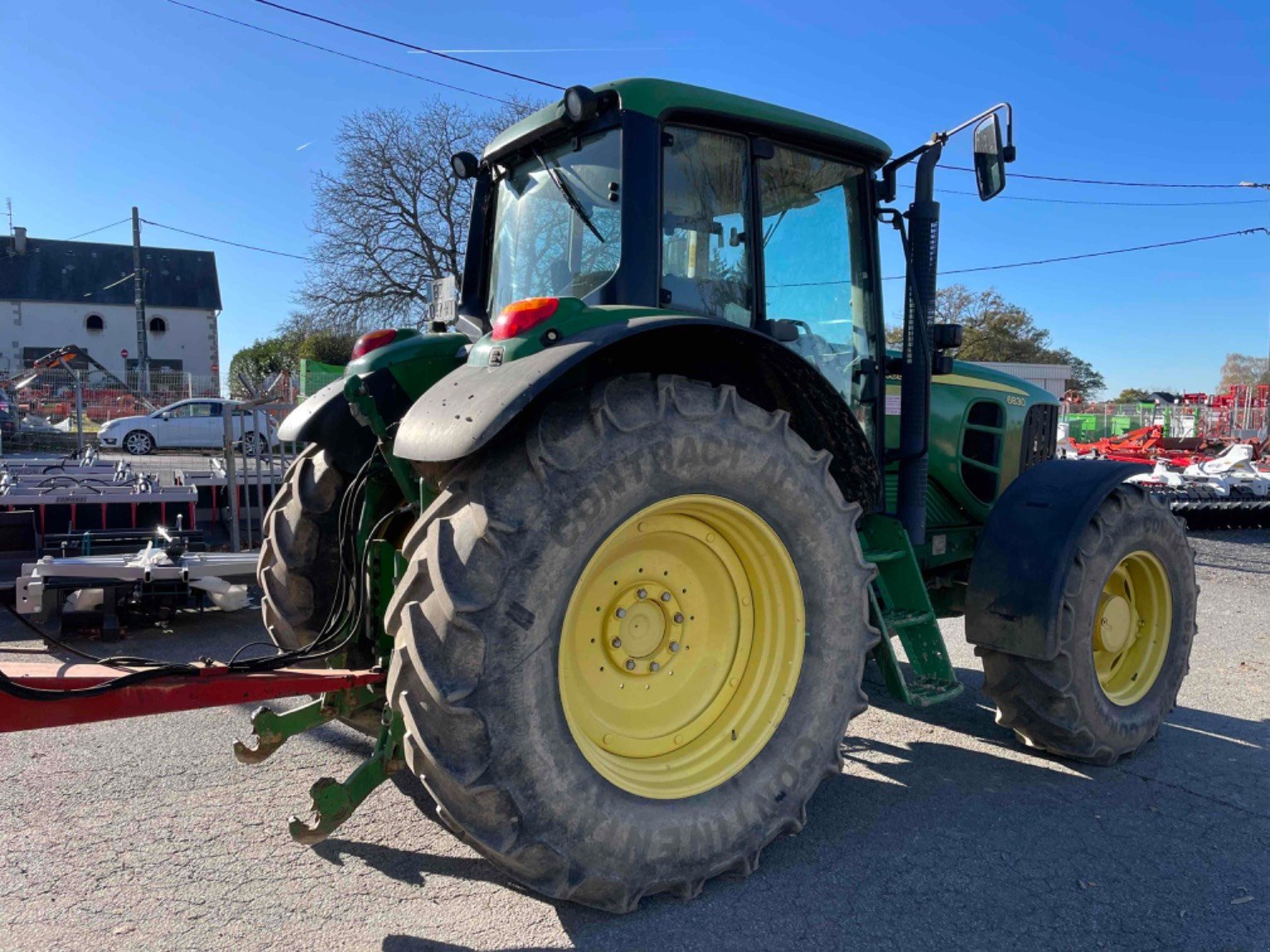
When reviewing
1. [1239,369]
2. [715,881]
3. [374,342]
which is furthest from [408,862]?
[1239,369]

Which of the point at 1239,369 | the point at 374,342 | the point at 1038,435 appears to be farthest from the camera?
the point at 1239,369

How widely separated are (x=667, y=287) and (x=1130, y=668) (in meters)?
2.85

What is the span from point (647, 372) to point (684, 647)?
0.89 metres

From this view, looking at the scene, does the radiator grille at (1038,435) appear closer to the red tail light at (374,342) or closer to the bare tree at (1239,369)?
the red tail light at (374,342)

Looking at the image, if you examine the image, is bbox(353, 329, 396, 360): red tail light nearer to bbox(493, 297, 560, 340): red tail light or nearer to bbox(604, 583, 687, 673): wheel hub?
bbox(493, 297, 560, 340): red tail light

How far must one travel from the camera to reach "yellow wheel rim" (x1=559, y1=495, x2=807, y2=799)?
2674mm

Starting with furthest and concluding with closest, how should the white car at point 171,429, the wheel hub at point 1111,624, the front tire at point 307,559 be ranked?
1. the white car at point 171,429
2. the wheel hub at point 1111,624
3. the front tire at point 307,559

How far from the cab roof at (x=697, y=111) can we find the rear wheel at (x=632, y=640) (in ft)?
3.56

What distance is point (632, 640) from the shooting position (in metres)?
2.75

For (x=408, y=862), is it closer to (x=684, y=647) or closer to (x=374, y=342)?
(x=684, y=647)

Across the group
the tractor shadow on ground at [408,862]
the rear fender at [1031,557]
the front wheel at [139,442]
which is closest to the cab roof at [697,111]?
the rear fender at [1031,557]

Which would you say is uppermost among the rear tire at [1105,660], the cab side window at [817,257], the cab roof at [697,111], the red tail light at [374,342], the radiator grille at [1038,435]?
the cab roof at [697,111]

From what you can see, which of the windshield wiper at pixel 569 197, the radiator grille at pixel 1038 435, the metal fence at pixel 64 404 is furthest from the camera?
the metal fence at pixel 64 404

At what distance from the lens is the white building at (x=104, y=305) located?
48906mm
